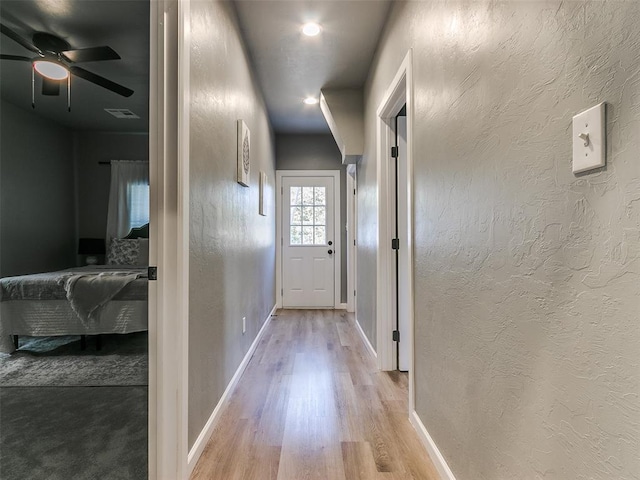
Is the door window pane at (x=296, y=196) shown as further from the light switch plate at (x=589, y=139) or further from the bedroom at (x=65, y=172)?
the light switch plate at (x=589, y=139)

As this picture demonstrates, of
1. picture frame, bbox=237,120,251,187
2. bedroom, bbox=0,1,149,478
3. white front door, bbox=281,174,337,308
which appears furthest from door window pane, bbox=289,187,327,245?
bedroom, bbox=0,1,149,478

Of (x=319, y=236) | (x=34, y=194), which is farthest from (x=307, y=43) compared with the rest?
(x=34, y=194)

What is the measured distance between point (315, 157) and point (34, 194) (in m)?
3.79

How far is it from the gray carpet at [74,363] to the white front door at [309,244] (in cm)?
216

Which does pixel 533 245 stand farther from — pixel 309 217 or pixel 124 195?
pixel 124 195

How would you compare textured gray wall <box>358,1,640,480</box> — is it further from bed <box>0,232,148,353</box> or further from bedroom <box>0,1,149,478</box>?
bed <box>0,232,148,353</box>

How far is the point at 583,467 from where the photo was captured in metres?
0.68

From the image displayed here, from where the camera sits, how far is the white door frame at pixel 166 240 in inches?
49.5

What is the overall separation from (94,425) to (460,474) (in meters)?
1.84

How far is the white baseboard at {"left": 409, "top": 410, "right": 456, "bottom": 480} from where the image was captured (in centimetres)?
133

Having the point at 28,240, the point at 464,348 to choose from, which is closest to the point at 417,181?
the point at 464,348

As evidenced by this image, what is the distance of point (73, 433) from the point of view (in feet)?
5.65

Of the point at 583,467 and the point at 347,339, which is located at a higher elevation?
the point at 583,467

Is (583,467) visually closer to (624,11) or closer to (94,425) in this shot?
(624,11)
